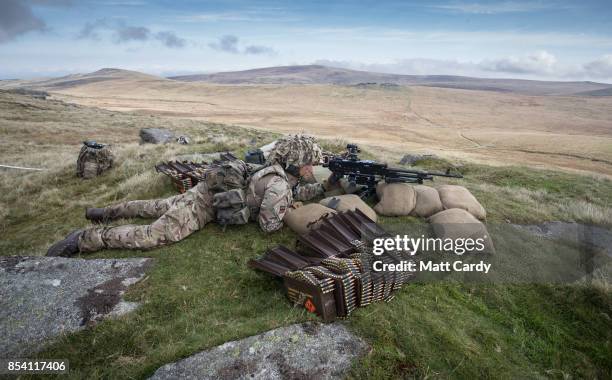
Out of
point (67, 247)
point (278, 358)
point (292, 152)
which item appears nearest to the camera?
point (278, 358)

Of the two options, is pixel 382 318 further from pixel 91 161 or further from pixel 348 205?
pixel 91 161

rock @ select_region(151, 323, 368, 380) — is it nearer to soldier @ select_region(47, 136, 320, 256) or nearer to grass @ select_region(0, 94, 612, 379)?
grass @ select_region(0, 94, 612, 379)

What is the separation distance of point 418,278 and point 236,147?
1111cm

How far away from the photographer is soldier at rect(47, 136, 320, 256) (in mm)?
6285

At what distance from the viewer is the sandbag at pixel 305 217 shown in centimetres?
661

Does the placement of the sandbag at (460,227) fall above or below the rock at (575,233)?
above

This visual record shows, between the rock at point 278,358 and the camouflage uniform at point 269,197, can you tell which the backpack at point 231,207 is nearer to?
the camouflage uniform at point 269,197

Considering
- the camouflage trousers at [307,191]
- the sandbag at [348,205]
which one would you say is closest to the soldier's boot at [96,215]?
the camouflage trousers at [307,191]

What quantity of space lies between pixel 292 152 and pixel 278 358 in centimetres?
450

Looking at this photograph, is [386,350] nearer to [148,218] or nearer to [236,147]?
[148,218]

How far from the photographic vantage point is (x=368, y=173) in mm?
7961

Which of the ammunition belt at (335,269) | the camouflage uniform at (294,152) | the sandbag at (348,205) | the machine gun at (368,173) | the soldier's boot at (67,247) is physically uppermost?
the camouflage uniform at (294,152)

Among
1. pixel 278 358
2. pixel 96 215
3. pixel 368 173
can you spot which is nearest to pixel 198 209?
pixel 96 215

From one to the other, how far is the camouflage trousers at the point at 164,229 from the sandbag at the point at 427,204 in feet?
14.3
